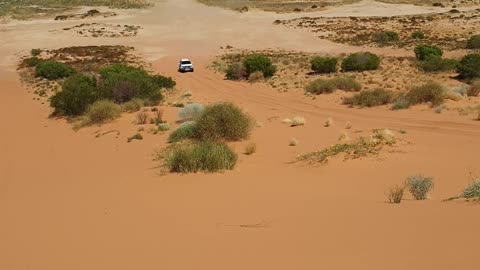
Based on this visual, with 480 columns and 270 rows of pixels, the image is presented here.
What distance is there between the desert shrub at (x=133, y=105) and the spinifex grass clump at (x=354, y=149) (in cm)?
1212

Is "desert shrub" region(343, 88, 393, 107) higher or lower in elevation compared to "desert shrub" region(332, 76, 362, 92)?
higher

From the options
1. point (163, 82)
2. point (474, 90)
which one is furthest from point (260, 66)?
point (474, 90)

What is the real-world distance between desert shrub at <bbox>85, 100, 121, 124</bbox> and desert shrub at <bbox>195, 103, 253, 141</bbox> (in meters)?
6.72

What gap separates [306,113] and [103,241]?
56.2 feet

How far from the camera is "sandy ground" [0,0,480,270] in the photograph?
7477mm

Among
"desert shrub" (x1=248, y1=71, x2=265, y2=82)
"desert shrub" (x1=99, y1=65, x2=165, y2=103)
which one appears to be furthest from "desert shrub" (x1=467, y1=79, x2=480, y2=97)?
"desert shrub" (x1=99, y1=65, x2=165, y2=103)

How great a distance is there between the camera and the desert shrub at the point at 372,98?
83.5ft

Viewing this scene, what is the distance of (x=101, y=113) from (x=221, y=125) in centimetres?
754

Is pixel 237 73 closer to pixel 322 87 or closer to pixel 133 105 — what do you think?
pixel 322 87

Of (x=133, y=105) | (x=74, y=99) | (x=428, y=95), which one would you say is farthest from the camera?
(x=74, y=99)

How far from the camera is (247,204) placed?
10578 mm

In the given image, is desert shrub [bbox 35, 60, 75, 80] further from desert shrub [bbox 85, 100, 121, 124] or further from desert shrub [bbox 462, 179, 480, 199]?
desert shrub [bbox 462, 179, 480, 199]

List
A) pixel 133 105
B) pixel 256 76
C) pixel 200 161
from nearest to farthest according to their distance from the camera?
pixel 200 161
pixel 133 105
pixel 256 76

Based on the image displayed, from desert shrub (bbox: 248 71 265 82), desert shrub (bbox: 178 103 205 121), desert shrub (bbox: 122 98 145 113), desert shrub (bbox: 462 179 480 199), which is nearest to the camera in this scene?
desert shrub (bbox: 462 179 480 199)
